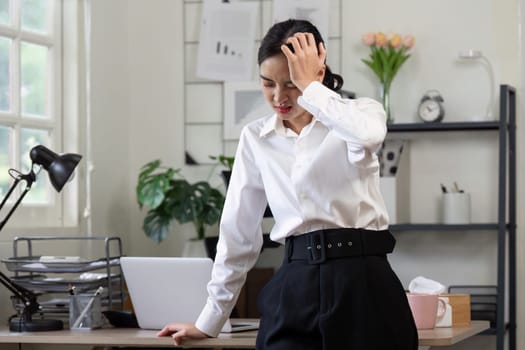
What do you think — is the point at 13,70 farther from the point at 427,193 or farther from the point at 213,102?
the point at 427,193

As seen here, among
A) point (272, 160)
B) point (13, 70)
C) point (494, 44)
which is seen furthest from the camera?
point (494, 44)

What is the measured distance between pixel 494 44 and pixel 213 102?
1381mm

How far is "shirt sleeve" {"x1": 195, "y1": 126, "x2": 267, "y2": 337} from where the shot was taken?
231 cm

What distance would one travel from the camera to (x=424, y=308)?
291 centimetres

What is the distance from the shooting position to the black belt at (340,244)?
206 cm

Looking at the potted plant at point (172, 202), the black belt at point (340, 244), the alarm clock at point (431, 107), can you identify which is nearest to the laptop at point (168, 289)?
the black belt at point (340, 244)

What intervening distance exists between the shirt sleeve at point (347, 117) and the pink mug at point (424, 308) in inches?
39.8

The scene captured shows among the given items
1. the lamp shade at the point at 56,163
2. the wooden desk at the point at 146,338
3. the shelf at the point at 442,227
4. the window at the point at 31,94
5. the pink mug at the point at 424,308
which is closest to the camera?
the wooden desk at the point at 146,338

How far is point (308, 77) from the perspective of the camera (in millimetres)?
2057

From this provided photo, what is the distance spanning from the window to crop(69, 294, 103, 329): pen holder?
690mm

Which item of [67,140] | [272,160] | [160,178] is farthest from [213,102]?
[272,160]

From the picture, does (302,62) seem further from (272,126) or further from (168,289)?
(168,289)

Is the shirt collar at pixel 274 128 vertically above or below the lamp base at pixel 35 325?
above

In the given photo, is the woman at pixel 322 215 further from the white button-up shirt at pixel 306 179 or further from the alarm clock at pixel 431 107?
the alarm clock at pixel 431 107
